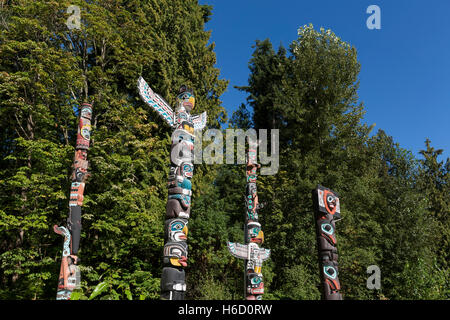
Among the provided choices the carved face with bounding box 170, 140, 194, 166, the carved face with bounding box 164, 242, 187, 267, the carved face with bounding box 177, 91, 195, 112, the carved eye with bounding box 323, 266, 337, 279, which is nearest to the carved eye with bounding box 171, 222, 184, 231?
the carved face with bounding box 164, 242, 187, 267

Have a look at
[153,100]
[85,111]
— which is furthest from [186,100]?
[85,111]

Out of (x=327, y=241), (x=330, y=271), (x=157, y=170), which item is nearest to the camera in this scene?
(x=330, y=271)

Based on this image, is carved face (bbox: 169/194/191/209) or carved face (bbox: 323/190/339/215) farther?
carved face (bbox: 323/190/339/215)

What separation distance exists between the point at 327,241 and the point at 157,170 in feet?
29.2

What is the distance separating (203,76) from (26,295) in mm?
12256

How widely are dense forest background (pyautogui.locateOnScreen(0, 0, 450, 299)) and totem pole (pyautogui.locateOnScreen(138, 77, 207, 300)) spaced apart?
475 centimetres

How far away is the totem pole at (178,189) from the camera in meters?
5.66

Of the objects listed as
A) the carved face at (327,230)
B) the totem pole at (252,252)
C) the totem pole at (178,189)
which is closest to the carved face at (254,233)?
the totem pole at (252,252)

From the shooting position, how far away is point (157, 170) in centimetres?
1409

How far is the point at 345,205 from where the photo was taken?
15508 millimetres

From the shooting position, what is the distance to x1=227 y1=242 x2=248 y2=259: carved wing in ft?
25.1

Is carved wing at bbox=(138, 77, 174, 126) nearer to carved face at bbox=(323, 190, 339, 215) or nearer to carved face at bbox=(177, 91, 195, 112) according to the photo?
carved face at bbox=(177, 91, 195, 112)

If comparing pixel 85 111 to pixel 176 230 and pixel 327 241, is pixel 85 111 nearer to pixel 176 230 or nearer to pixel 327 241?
pixel 176 230

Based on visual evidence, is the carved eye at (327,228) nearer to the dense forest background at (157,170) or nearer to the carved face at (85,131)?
the dense forest background at (157,170)
